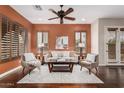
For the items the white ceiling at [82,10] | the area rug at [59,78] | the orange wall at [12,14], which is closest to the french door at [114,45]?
the white ceiling at [82,10]

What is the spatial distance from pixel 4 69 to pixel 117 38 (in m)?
6.02

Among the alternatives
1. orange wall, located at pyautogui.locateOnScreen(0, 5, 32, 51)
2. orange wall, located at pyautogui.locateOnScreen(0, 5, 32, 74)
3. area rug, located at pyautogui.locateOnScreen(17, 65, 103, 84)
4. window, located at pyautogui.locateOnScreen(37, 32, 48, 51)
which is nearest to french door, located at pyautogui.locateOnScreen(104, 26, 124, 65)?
area rug, located at pyautogui.locateOnScreen(17, 65, 103, 84)

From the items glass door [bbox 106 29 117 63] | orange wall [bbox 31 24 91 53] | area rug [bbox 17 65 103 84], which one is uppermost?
orange wall [bbox 31 24 91 53]

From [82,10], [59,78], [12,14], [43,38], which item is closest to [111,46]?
[82,10]

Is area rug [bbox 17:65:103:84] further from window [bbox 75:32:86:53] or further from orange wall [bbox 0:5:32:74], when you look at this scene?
window [bbox 75:32:86:53]

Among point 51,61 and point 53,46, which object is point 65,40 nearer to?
point 53,46

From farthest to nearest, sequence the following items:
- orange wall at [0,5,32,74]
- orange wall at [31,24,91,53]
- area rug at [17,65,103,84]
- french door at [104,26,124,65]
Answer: orange wall at [31,24,91,53]
french door at [104,26,124,65]
orange wall at [0,5,32,74]
area rug at [17,65,103,84]

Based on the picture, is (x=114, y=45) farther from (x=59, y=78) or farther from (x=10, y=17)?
(x=10, y=17)

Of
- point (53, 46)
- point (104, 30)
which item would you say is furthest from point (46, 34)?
point (104, 30)

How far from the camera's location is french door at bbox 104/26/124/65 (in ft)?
30.4

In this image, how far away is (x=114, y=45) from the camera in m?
9.35
